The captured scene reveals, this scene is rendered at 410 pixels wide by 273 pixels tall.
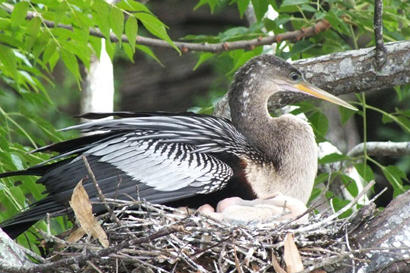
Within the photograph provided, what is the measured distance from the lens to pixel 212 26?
473 inches

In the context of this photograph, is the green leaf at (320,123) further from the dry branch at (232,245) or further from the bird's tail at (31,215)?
the bird's tail at (31,215)

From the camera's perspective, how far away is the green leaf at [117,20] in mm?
4039

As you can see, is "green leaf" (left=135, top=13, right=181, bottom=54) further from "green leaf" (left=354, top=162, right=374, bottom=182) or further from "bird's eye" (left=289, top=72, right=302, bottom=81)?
"green leaf" (left=354, top=162, right=374, bottom=182)

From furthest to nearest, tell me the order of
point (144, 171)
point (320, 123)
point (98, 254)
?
point (320, 123)
point (144, 171)
point (98, 254)

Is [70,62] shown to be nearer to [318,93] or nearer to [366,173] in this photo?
[318,93]

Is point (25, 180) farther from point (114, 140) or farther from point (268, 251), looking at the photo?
point (268, 251)

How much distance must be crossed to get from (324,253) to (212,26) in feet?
29.1

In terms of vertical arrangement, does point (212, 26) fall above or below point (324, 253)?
above

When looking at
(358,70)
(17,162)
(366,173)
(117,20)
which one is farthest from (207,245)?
(366,173)

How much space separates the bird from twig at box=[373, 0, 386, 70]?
18.2 inches

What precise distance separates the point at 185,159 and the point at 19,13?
3.56 feet

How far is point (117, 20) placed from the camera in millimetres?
4047

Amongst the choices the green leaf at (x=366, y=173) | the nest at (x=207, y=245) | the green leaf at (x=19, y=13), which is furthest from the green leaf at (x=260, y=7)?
the nest at (x=207, y=245)

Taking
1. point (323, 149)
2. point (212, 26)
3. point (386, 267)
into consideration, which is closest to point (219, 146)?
point (386, 267)
